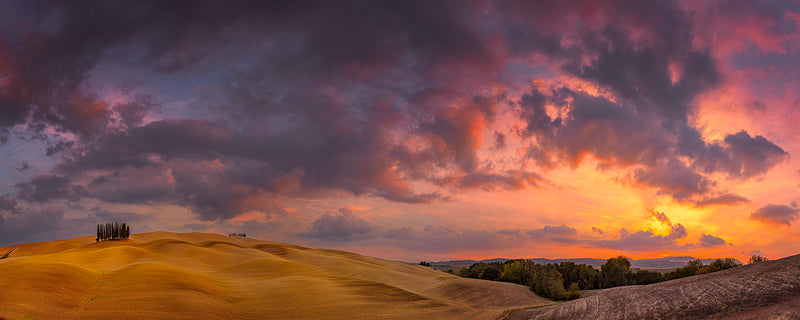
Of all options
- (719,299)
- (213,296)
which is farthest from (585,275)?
(213,296)

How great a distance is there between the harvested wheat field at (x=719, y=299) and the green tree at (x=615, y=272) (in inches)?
1268

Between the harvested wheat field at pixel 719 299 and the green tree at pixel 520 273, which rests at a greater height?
the harvested wheat field at pixel 719 299

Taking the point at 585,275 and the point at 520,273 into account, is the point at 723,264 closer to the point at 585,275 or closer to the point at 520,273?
the point at 585,275

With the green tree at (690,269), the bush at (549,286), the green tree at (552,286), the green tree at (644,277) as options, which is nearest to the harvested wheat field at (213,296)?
the bush at (549,286)

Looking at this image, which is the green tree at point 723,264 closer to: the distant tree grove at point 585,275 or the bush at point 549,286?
the distant tree grove at point 585,275

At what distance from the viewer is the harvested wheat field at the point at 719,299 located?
17.8 m

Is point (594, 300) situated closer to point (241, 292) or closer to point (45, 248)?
point (241, 292)

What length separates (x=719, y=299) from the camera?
19625 mm

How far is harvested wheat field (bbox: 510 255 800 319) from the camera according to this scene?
17.8m

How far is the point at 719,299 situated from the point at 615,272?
4076 centimetres

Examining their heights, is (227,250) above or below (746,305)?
below

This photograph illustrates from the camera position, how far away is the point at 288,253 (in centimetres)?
8456

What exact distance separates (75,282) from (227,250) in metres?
47.3

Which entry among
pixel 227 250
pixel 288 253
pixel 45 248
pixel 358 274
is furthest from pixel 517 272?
pixel 45 248
